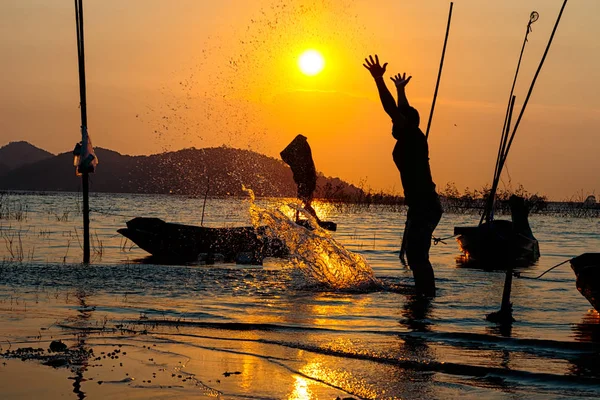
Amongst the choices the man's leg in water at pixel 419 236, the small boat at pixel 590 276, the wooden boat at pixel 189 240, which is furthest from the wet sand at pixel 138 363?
the wooden boat at pixel 189 240

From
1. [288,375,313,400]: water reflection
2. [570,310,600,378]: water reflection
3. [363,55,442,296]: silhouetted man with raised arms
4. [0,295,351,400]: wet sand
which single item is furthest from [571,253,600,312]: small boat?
[288,375,313,400]: water reflection

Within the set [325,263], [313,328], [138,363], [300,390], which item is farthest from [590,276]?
[138,363]

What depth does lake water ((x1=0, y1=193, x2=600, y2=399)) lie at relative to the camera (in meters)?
6.59

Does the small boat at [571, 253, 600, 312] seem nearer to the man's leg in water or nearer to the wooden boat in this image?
the man's leg in water

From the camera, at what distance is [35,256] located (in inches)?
684

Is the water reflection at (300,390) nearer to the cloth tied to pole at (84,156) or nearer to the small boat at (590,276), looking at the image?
the small boat at (590,276)

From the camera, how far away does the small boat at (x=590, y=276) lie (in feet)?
33.3

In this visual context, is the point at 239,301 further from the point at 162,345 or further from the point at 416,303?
the point at 162,345

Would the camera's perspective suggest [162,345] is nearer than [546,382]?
No

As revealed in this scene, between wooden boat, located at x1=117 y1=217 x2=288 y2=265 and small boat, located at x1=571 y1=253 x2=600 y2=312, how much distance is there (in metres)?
8.94

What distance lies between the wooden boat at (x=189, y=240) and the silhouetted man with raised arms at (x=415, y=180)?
→ 758 centimetres

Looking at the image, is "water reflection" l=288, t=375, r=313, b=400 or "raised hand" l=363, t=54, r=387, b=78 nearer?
"water reflection" l=288, t=375, r=313, b=400

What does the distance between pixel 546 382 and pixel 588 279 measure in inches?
153

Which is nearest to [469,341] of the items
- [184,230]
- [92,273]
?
[92,273]
